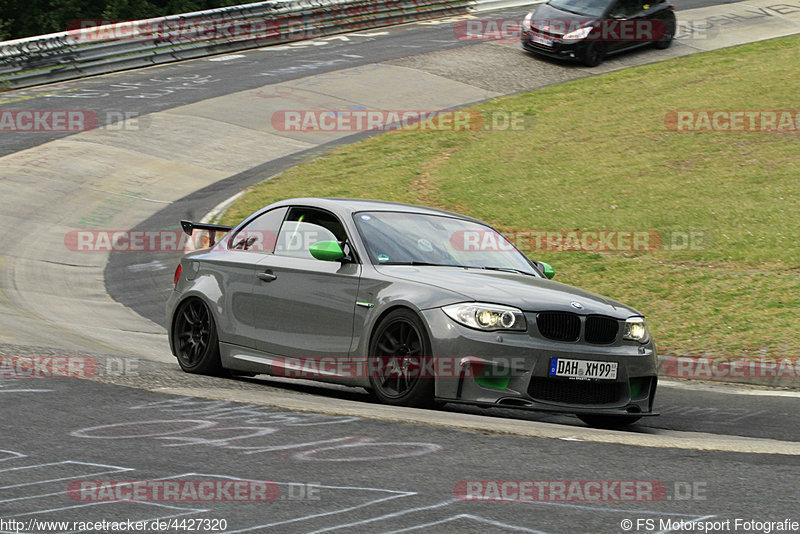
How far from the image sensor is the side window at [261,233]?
8.95 m

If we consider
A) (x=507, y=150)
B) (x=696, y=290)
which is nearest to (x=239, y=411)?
(x=696, y=290)

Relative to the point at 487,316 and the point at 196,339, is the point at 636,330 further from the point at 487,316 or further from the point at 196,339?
the point at 196,339

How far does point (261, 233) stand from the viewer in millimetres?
9078

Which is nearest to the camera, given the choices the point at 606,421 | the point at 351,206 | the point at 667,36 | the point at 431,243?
the point at 606,421

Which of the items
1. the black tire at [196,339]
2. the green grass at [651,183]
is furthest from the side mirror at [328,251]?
the green grass at [651,183]

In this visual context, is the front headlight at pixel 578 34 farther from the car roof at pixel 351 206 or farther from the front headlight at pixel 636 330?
the front headlight at pixel 636 330

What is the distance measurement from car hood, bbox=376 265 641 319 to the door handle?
108 centimetres

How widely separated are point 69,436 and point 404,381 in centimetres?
231

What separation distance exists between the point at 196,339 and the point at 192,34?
23866 mm

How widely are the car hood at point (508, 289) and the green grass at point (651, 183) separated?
10.7 feet

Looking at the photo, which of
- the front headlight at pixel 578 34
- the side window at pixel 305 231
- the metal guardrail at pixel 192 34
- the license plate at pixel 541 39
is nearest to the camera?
the side window at pixel 305 231

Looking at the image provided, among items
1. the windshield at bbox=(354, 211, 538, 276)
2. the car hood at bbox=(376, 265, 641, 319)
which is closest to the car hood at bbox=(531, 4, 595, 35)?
the windshield at bbox=(354, 211, 538, 276)

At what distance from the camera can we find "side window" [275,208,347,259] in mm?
8500

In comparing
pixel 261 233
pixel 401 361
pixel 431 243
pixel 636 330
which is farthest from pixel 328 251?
pixel 636 330
